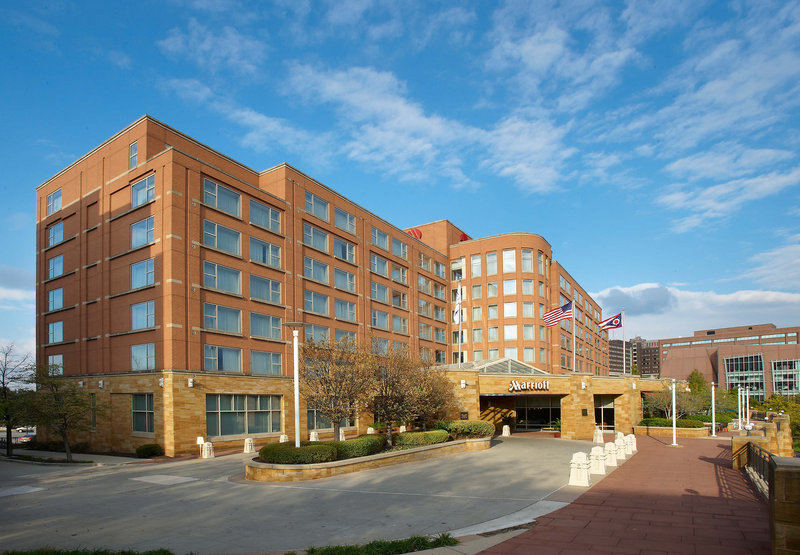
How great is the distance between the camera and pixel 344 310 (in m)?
A: 47.5

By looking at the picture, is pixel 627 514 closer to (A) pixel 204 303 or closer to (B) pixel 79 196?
(A) pixel 204 303

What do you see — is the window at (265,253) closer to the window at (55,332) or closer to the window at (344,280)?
the window at (344,280)

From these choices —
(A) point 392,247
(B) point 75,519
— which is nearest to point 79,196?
(A) point 392,247

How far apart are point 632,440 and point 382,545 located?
23222mm

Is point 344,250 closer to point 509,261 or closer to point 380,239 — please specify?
point 380,239

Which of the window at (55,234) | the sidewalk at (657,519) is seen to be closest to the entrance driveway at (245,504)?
the sidewalk at (657,519)

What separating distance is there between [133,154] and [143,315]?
10.3m

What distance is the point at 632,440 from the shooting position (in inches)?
1159

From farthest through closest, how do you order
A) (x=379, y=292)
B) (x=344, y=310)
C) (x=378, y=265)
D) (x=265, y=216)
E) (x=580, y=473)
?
(x=378, y=265), (x=379, y=292), (x=344, y=310), (x=265, y=216), (x=580, y=473)

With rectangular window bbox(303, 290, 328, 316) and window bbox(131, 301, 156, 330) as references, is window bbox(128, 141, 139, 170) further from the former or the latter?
rectangular window bbox(303, 290, 328, 316)

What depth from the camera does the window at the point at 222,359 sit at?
33562mm

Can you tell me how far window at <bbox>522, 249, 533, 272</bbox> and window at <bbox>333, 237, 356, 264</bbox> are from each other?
81.9 ft

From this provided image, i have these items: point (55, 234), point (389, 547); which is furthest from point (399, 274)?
point (389, 547)

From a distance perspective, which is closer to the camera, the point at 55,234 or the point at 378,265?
the point at 55,234
